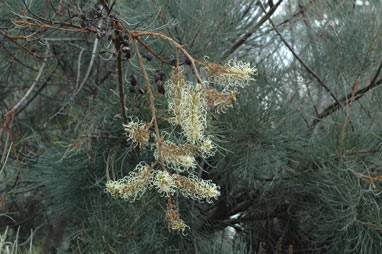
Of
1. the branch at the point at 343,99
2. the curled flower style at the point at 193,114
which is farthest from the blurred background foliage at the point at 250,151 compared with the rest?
the curled flower style at the point at 193,114

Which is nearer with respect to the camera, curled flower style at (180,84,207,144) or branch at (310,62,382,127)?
curled flower style at (180,84,207,144)

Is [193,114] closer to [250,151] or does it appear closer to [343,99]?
[250,151]

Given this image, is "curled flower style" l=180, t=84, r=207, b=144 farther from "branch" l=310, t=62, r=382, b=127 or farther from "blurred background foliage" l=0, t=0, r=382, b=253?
"branch" l=310, t=62, r=382, b=127

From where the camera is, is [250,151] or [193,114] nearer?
[193,114]

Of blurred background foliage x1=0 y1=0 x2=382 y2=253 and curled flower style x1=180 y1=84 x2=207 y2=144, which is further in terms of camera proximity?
blurred background foliage x1=0 y1=0 x2=382 y2=253

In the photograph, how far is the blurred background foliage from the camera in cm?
110

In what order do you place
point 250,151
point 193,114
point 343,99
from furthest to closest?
point 343,99 < point 250,151 < point 193,114

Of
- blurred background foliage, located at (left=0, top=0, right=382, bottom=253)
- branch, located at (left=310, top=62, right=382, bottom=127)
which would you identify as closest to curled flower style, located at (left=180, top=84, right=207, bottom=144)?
blurred background foliage, located at (left=0, top=0, right=382, bottom=253)

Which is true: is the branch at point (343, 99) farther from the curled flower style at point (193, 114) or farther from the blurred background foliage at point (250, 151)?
the curled flower style at point (193, 114)

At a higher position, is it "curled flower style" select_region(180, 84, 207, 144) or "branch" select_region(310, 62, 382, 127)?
"branch" select_region(310, 62, 382, 127)

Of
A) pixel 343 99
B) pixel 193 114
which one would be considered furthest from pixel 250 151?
pixel 193 114

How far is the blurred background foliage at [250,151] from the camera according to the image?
3.60ft

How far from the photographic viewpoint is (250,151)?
3.77 ft

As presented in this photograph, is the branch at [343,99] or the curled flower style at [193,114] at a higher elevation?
the branch at [343,99]
